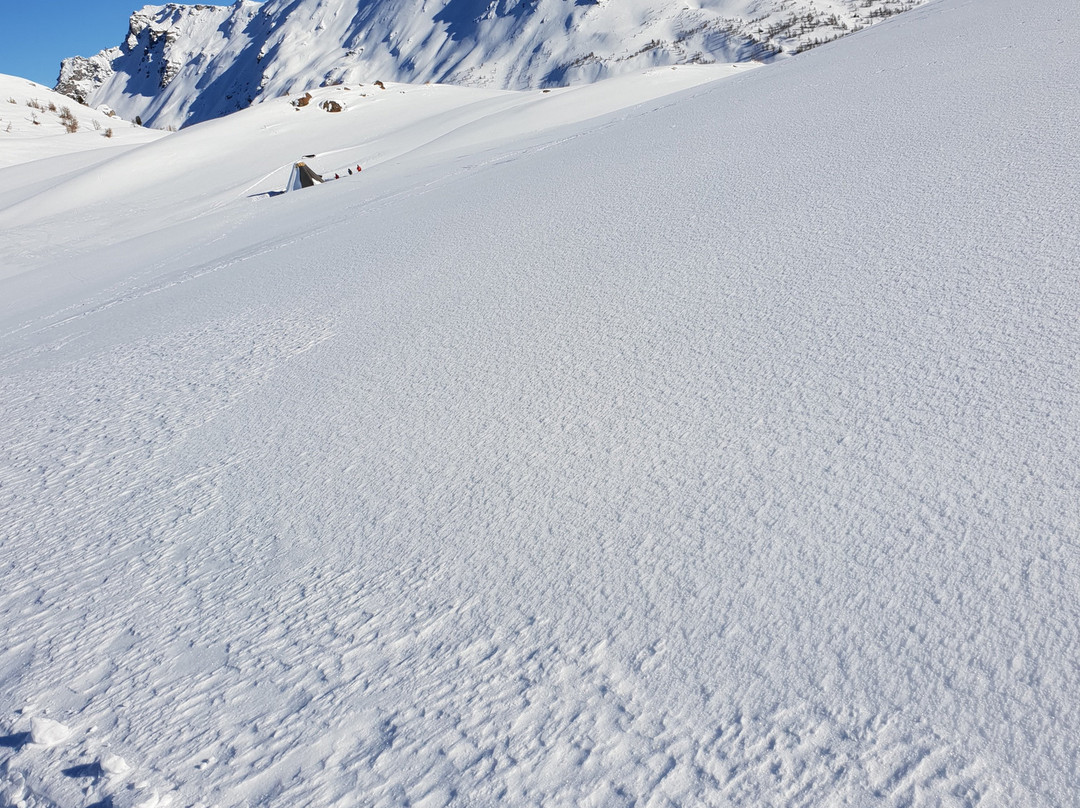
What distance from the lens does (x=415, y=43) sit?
9600 cm

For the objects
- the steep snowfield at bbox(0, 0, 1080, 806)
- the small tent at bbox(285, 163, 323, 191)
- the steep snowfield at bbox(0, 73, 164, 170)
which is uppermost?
the steep snowfield at bbox(0, 73, 164, 170)

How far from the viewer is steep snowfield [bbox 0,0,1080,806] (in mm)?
1071

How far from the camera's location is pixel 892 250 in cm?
233

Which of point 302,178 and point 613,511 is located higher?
point 302,178

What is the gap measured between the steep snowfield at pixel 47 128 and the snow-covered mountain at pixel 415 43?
142ft

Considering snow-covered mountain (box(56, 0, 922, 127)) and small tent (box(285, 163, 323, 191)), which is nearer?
small tent (box(285, 163, 323, 191))

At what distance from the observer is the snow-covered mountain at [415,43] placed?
62938 mm

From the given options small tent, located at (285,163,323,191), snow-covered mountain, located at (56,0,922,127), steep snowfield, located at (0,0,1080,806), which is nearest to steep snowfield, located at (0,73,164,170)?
small tent, located at (285,163,323,191)

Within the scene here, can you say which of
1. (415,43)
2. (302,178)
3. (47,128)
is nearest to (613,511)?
(302,178)

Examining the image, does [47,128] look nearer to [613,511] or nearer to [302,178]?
[302,178]

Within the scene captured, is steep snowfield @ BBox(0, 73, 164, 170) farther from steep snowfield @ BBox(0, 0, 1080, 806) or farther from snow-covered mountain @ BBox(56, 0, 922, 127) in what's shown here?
snow-covered mountain @ BBox(56, 0, 922, 127)

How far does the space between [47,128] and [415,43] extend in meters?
93.6

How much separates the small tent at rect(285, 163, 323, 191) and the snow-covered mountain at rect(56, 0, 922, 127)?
171ft

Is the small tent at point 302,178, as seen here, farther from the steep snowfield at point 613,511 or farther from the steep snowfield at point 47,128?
the steep snowfield at point 613,511
